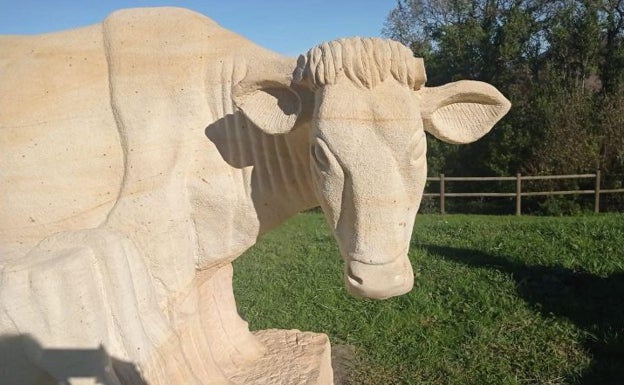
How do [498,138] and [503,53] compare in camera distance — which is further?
[503,53]

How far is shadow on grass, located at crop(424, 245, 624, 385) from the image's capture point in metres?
3.41

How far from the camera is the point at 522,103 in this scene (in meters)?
12.7

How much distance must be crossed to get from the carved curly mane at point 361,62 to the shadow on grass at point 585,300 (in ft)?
9.17

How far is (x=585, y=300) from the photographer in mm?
4453

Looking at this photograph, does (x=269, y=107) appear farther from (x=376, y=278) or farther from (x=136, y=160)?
(x=376, y=278)

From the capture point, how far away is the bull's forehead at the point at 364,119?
1.20 meters

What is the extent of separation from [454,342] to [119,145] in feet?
9.99

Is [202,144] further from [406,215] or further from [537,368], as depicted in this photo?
[537,368]

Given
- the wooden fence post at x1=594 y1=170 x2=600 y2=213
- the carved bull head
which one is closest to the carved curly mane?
the carved bull head

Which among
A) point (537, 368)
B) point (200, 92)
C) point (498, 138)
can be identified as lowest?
point (537, 368)

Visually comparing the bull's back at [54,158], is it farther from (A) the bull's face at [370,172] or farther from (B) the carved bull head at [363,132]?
(A) the bull's face at [370,172]

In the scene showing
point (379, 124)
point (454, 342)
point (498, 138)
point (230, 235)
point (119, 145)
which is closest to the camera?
point (379, 124)

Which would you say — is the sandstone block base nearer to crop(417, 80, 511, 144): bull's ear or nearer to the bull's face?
the bull's face

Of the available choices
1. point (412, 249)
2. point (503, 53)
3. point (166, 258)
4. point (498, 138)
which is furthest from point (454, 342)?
point (503, 53)
